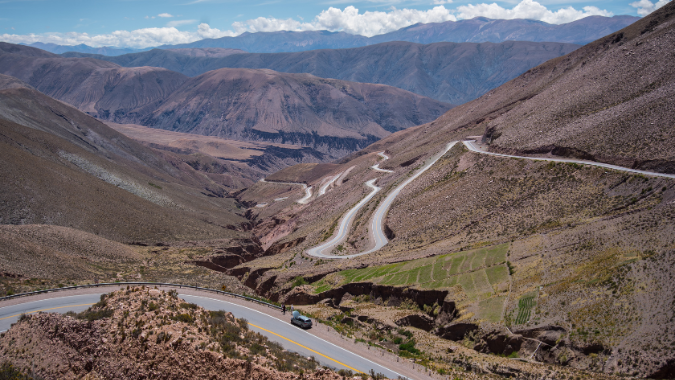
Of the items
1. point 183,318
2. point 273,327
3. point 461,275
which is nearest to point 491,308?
point 461,275

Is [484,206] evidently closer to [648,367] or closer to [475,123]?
[648,367]

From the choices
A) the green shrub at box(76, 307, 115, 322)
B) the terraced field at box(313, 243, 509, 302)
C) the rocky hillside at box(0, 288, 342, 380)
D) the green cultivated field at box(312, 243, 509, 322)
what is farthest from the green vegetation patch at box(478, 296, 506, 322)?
the green shrub at box(76, 307, 115, 322)

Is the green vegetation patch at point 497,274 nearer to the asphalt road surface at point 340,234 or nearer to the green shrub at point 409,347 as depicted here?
the green shrub at point 409,347

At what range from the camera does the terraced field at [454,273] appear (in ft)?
87.4

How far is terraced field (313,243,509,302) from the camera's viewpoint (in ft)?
87.4

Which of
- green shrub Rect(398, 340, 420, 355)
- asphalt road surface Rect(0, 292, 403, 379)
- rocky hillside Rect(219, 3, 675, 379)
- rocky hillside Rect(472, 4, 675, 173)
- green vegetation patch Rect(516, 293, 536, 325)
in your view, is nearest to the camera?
asphalt road surface Rect(0, 292, 403, 379)

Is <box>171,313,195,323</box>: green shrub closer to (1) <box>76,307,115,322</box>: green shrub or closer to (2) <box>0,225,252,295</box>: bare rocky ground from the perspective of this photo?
(1) <box>76,307,115,322</box>: green shrub

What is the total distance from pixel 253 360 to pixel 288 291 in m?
22.4

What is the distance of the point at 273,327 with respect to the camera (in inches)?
878

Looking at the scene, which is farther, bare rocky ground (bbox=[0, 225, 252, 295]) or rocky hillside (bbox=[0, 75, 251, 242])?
rocky hillside (bbox=[0, 75, 251, 242])

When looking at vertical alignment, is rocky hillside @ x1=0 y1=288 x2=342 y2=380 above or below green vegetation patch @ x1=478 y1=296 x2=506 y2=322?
above

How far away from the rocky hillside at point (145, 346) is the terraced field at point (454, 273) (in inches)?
520

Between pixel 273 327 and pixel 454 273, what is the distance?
13.1 meters

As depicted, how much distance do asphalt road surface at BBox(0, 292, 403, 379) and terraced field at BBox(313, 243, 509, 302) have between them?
9.53 meters
